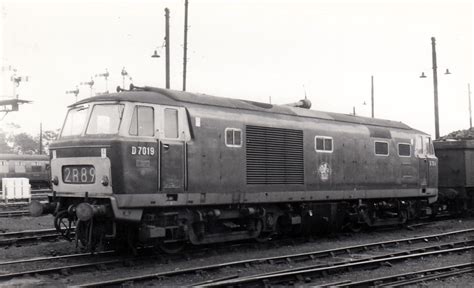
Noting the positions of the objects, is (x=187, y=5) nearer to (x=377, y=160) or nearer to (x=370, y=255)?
(x=377, y=160)

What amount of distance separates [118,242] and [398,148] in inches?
401

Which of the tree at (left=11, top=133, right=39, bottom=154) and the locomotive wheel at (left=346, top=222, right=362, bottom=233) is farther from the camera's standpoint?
the tree at (left=11, top=133, right=39, bottom=154)

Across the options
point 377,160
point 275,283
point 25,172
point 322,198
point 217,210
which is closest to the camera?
point 275,283

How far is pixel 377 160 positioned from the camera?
16906mm

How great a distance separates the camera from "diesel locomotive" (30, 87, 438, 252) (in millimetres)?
10367

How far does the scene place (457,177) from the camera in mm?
21594

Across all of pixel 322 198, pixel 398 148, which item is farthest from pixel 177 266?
pixel 398 148

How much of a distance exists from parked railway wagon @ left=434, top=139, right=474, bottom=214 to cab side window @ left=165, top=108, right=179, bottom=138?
13787 millimetres

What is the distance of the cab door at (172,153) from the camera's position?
1083 cm

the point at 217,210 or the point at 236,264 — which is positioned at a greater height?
the point at 217,210

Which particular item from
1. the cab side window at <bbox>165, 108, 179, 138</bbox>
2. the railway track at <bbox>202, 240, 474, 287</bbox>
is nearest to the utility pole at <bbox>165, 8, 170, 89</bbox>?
the cab side window at <bbox>165, 108, 179, 138</bbox>

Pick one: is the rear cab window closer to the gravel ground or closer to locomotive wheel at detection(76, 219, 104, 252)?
the gravel ground

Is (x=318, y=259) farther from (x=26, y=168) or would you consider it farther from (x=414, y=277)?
(x=26, y=168)

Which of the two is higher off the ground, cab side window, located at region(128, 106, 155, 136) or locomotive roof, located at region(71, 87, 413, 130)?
locomotive roof, located at region(71, 87, 413, 130)
